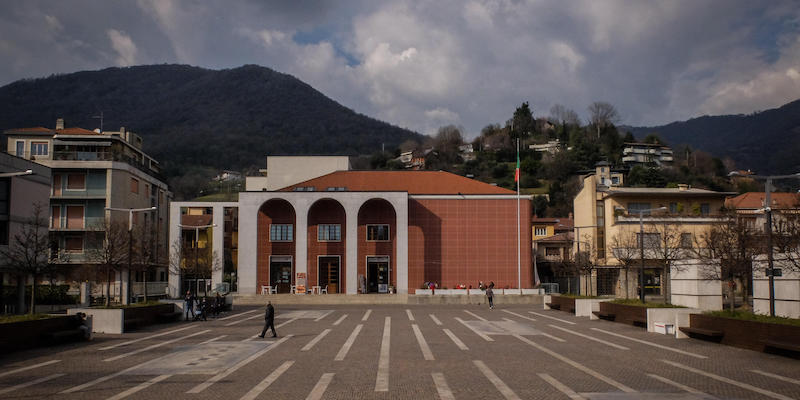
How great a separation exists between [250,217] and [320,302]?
35.9 ft

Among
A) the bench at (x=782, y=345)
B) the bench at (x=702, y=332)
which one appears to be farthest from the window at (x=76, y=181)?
the bench at (x=782, y=345)

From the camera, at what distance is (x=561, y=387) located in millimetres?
13852

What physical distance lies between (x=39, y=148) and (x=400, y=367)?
190 feet

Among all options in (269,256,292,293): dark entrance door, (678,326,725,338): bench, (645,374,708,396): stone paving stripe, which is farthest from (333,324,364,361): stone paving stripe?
(269,256,292,293): dark entrance door

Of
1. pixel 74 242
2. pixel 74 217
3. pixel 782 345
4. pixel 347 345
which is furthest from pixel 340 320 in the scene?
pixel 74 217

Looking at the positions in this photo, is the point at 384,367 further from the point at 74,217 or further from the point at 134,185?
the point at 134,185

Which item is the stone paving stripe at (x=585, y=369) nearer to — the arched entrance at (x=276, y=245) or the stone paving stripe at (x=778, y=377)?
the stone paving stripe at (x=778, y=377)

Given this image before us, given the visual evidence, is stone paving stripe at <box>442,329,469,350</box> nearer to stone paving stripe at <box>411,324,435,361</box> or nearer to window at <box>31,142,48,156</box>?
stone paving stripe at <box>411,324,435,361</box>

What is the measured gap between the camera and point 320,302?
52.2m

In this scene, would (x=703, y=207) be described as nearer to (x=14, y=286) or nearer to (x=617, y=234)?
(x=617, y=234)

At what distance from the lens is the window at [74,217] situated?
57344 mm

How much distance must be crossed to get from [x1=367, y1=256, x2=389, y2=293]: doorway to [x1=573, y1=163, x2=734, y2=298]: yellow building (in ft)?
60.2

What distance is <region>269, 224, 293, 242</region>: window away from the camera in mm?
59844

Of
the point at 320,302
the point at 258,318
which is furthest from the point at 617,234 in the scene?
the point at 258,318
